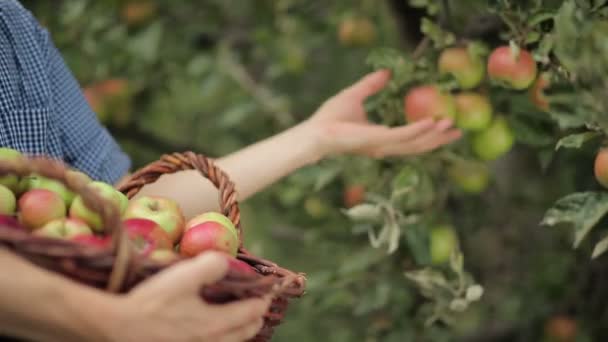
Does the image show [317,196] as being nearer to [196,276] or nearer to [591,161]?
[591,161]

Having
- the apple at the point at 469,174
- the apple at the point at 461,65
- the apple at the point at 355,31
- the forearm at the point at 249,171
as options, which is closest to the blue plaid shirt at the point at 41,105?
the forearm at the point at 249,171

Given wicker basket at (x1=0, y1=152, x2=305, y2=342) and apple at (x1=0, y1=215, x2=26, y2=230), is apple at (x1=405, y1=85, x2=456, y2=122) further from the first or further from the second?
apple at (x1=0, y1=215, x2=26, y2=230)

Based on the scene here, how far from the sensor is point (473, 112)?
5.80 ft

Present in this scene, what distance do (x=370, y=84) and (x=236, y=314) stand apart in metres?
0.85

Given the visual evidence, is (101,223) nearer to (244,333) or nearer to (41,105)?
(244,333)

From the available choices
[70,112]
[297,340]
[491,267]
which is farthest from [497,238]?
[70,112]

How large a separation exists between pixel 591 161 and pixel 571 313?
1.77ft

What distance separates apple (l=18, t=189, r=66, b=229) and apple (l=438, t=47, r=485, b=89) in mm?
917

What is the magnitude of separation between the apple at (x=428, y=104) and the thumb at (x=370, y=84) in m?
0.06

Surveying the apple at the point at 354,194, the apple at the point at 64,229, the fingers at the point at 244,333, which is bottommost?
the apple at the point at 354,194

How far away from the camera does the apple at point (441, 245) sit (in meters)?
1.92

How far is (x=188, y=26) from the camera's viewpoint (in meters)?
2.75

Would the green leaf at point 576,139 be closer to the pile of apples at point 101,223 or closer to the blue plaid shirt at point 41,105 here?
the pile of apples at point 101,223

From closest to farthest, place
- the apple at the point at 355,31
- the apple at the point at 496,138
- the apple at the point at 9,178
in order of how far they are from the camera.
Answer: the apple at the point at 9,178 → the apple at the point at 496,138 → the apple at the point at 355,31
